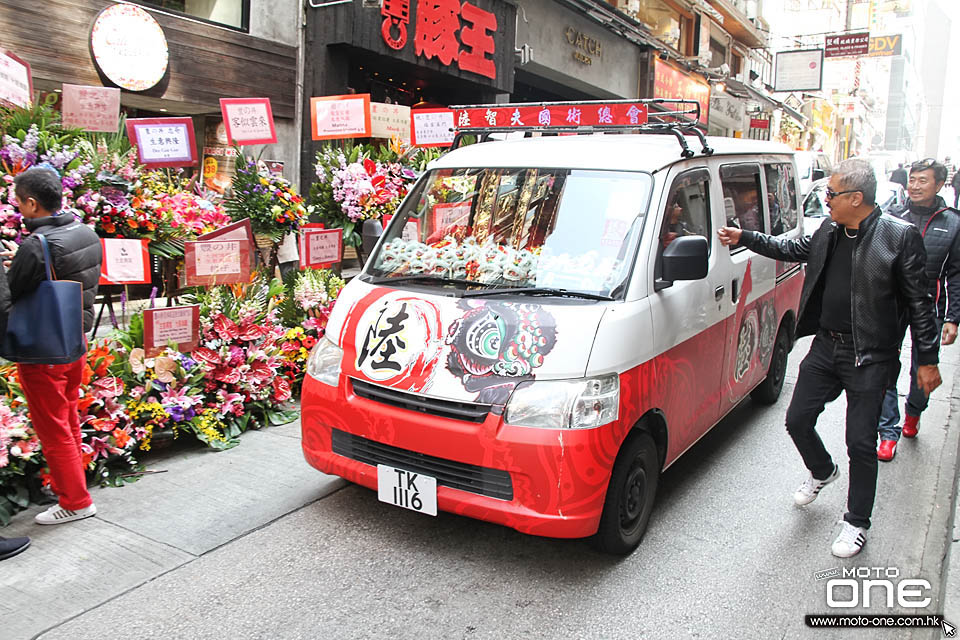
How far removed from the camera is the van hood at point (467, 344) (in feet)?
11.3

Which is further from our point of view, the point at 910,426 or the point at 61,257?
the point at 910,426

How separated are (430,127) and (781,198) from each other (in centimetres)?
363

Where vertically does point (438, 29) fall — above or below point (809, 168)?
above

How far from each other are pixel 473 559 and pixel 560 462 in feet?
2.74

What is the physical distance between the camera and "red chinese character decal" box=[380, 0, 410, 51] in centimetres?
1103

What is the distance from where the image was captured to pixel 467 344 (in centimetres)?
354

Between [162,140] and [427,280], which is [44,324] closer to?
[427,280]

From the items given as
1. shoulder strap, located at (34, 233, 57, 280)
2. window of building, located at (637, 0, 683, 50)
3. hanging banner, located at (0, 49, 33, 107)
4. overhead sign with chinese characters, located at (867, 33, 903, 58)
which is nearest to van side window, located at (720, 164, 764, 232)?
shoulder strap, located at (34, 233, 57, 280)

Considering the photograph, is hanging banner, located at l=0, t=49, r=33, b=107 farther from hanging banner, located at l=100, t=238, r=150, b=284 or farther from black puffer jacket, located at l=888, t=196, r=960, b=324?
black puffer jacket, located at l=888, t=196, r=960, b=324

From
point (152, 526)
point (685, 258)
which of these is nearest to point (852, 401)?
point (685, 258)

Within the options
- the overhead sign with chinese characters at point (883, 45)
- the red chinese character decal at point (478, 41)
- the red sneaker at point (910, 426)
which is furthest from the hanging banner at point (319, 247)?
the overhead sign with chinese characters at point (883, 45)

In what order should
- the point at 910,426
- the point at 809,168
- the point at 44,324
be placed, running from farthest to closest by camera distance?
the point at 809,168 → the point at 910,426 → the point at 44,324

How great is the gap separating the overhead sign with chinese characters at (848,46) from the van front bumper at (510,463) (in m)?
26.7

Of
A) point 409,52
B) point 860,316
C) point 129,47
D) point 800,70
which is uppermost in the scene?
point 800,70
